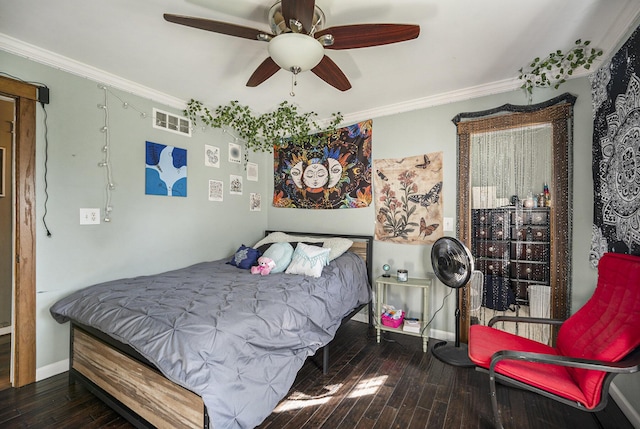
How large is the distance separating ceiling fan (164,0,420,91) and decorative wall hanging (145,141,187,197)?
1.66 meters

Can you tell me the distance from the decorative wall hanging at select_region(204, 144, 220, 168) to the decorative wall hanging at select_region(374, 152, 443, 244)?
1948 millimetres

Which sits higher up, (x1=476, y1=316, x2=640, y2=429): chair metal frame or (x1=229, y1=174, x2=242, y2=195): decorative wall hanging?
(x1=229, y1=174, x2=242, y2=195): decorative wall hanging

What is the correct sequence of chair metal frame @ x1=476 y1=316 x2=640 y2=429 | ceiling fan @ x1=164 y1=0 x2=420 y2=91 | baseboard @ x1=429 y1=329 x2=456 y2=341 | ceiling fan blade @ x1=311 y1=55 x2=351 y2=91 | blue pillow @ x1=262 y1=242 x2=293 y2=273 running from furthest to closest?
baseboard @ x1=429 y1=329 x2=456 y2=341, blue pillow @ x1=262 y1=242 x2=293 y2=273, ceiling fan blade @ x1=311 y1=55 x2=351 y2=91, ceiling fan @ x1=164 y1=0 x2=420 y2=91, chair metal frame @ x1=476 y1=316 x2=640 y2=429

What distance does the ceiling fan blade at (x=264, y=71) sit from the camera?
6.09 ft

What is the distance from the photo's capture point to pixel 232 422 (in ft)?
4.34

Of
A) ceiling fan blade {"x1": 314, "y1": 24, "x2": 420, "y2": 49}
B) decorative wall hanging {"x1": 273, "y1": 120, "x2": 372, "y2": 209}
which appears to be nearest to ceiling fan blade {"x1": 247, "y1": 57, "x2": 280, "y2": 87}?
ceiling fan blade {"x1": 314, "y1": 24, "x2": 420, "y2": 49}

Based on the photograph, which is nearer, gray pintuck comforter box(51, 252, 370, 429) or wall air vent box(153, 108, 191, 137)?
gray pintuck comforter box(51, 252, 370, 429)

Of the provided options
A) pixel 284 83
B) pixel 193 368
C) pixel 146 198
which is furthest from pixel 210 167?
pixel 193 368

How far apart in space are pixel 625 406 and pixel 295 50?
300 cm

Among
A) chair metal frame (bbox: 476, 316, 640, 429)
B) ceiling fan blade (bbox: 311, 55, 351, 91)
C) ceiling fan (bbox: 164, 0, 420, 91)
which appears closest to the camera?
chair metal frame (bbox: 476, 316, 640, 429)

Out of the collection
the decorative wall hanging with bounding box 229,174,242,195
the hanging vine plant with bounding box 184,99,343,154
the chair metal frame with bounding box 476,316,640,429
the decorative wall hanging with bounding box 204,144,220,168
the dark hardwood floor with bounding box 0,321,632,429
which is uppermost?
the hanging vine plant with bounding box 184,99,343,154

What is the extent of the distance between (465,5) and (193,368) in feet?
8.11

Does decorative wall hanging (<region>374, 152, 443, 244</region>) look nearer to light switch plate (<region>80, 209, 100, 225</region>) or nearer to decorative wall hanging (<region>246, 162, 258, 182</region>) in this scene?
decorative wall hanging (<region>246, 162, 258, 182</region>)

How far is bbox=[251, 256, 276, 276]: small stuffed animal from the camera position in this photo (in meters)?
2.59
